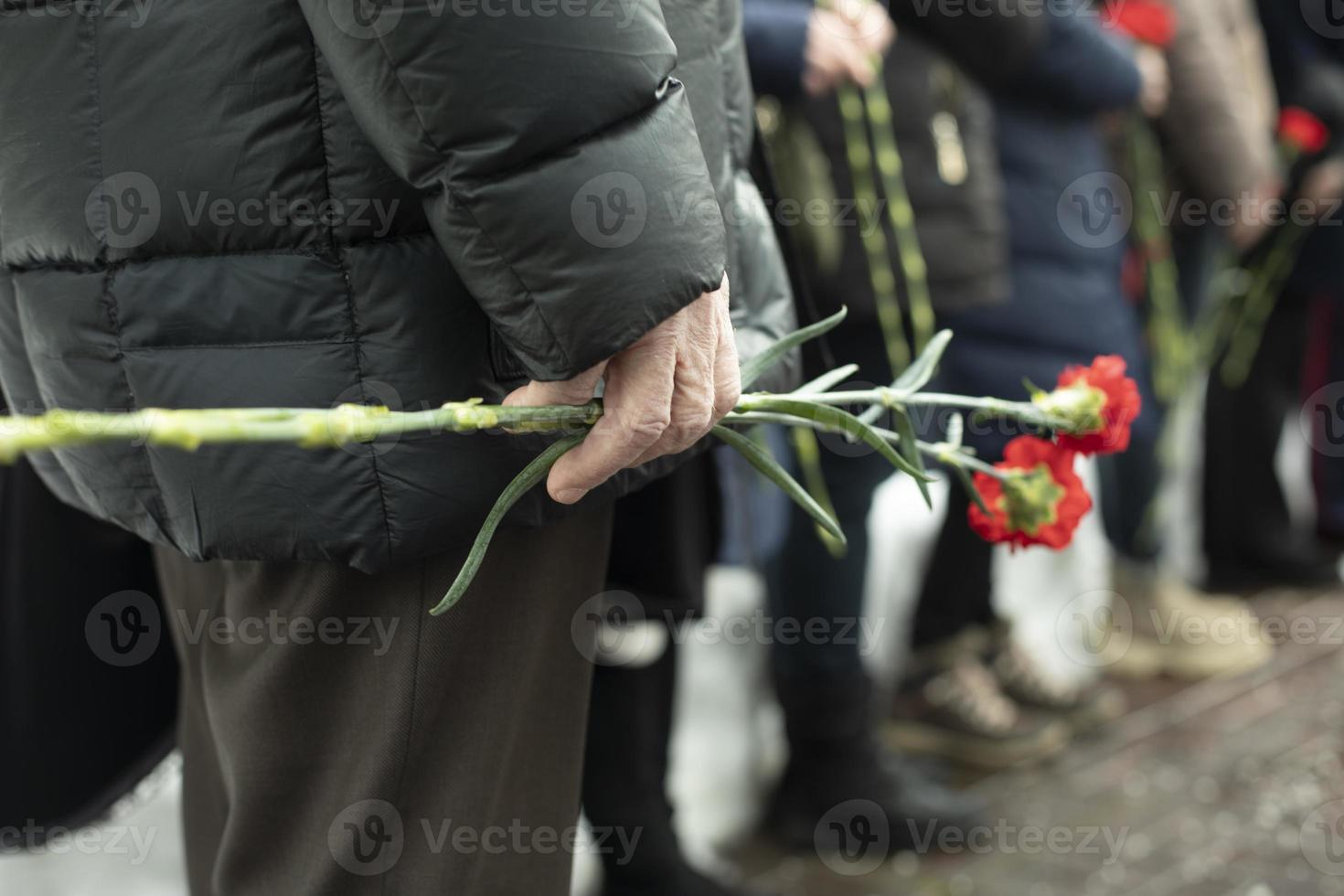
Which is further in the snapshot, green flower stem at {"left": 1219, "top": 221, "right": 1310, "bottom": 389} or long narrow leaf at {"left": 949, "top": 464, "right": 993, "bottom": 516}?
green flower stem at {"left": 1219, "top": 221, "right": 1310, "bottom": 389}

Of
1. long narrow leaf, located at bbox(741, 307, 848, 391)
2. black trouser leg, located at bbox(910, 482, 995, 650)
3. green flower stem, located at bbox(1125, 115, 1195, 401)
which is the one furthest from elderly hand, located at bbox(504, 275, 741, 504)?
green flower stem, located at bbox(1125, 115, 1195, 401)

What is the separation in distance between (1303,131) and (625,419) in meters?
2.59

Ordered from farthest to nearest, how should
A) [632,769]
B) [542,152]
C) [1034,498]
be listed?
[632,769]
[1034,498]
[542,152]

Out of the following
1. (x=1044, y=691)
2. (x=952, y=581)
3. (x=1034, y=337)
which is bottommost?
(x=1044, y=691)

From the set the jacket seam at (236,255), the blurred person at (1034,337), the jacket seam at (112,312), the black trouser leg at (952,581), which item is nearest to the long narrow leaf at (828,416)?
the jacket seam at (236,255)

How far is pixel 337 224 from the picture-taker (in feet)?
2.82

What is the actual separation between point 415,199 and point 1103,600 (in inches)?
92.6

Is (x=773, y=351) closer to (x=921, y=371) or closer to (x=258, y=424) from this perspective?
(x=921, y=371)

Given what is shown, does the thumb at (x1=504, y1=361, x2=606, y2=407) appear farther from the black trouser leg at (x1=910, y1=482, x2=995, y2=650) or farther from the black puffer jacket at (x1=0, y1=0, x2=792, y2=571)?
the black trouser leg at (x1=910, y1=482, x2=995, y2=650)

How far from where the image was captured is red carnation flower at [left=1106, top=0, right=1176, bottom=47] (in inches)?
94.6

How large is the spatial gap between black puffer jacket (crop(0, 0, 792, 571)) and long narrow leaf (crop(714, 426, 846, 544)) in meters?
0.10

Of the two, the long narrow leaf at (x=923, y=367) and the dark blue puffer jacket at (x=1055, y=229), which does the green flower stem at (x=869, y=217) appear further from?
the long narrow leaf at (x=923, y=367)

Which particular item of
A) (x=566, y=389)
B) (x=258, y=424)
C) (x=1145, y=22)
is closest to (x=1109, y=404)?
(x=566, y=389)

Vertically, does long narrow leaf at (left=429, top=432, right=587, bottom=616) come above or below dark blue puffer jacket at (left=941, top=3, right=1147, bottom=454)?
above
